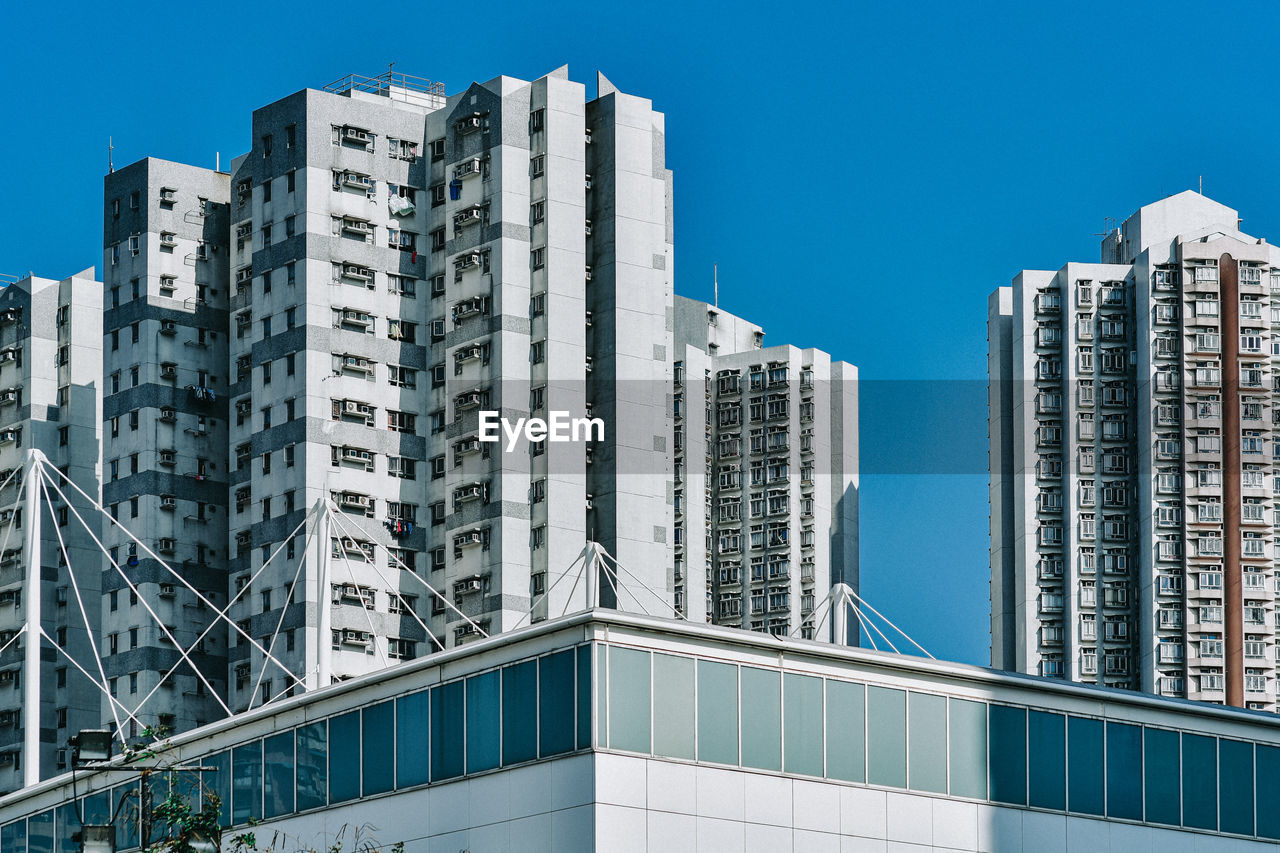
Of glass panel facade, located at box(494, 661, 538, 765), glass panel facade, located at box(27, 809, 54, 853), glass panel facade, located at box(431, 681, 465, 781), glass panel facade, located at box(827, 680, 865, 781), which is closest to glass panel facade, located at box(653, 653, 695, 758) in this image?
glass panel facade, located at box(494, 661, 538, 765)

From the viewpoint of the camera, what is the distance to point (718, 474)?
147m

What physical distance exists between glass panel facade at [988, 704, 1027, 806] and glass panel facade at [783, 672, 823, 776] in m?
4.86

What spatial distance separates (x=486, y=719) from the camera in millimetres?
49344

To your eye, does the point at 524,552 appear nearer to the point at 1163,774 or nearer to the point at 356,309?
the point at 356,309

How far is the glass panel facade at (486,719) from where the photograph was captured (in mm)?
48938

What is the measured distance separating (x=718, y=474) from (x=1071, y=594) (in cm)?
2991

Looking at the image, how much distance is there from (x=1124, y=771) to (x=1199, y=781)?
2.18 m

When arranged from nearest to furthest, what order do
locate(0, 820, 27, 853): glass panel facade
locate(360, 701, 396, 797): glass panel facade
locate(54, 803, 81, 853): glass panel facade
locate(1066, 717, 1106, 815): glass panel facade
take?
locate(360, 701, 396, 797): glass panel facade
locate(1066, 717, 1106, 815): glass panel facade
locate(54, 803, 81, 853): glass panel facade
locate(0, 820, 27, 853): glass panel facade

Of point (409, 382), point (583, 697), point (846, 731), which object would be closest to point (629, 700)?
point (583, 697)

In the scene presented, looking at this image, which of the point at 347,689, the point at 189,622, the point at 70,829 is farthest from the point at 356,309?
the point at 347,689

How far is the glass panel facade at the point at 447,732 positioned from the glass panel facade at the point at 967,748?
11.5 m

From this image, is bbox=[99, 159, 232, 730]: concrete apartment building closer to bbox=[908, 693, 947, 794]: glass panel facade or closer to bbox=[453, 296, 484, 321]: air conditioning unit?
bbox=[453, 296, 484, 321]: air conditioning unit

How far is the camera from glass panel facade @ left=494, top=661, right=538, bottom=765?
48219mm

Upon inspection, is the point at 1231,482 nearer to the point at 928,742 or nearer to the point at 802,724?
the point at 928,742
